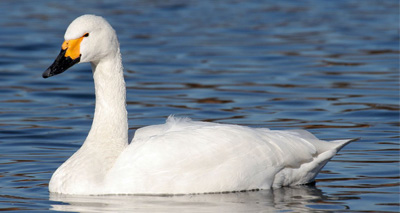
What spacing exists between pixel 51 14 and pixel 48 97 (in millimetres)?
8904

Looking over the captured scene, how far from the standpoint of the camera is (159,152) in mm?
8188

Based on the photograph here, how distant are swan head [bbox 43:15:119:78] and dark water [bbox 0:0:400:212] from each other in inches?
49.0

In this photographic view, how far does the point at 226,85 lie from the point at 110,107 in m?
6.09

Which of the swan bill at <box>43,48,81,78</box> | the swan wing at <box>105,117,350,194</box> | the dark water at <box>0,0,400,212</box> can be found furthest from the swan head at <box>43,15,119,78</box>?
the dark water at <box>0,0,400,212</box>

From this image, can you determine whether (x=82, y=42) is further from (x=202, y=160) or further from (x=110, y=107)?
(x=202, y=160)

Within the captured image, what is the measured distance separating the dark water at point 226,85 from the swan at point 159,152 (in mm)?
157

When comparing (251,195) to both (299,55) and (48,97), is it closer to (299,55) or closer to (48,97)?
(48,97)

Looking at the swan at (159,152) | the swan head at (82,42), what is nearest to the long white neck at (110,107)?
the swan at (159,152)

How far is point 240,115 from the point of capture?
12531mm

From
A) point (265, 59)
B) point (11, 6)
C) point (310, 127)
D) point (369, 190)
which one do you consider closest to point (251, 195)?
point (369, 190)

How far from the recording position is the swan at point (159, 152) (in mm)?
8188

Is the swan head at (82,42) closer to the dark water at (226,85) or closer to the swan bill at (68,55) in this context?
the swan bill at (68,55)

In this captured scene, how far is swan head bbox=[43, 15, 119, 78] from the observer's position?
8430 millimetres

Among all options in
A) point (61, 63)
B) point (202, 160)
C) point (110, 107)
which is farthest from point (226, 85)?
point (202, 160)
